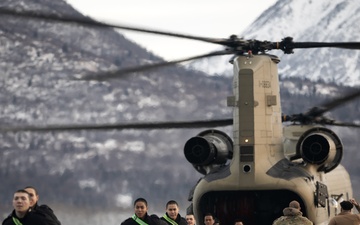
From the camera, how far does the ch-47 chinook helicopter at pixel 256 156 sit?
23.4 metres

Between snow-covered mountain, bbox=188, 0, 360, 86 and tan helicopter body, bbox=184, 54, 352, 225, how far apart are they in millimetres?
134303

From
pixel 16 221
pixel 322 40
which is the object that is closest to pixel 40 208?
pixel 16 221

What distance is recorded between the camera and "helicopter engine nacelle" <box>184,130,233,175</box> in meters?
23.9

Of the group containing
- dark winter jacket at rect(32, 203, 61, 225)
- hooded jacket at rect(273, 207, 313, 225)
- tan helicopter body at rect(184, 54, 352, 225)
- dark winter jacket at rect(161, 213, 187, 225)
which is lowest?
dark winter jacket at rect(32, 203, 61, 225)

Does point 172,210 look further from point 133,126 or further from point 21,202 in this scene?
point 21,202

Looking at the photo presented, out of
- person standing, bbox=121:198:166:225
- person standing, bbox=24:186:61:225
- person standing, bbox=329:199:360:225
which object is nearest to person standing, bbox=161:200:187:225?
person standing, bbox=121:198:166:225

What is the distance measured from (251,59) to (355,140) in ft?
152

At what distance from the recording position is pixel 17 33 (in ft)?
418

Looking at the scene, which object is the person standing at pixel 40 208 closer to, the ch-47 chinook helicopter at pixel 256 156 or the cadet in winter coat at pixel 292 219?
the cadet in winter coat at pixel 292 219

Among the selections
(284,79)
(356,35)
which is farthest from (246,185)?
(356,35)

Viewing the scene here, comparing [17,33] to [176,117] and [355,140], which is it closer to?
[176,117]

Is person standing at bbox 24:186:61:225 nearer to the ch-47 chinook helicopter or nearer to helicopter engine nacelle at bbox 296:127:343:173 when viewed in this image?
the ch-47 chinook helicopter

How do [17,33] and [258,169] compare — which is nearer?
[258,169]

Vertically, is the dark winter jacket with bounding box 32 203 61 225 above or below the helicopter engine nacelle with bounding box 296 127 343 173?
below
